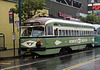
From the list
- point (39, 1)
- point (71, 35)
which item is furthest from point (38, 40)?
point (39, 1)

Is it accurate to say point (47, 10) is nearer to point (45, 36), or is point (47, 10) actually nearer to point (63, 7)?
point (63, 7)

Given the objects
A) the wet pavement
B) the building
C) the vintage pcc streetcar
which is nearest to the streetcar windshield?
the vintage pcc streetcar

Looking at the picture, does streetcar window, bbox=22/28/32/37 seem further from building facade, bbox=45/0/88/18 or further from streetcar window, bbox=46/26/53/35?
building facade, bbox=45/0/88/18

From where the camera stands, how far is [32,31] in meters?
14.5

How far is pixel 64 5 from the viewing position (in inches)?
1364

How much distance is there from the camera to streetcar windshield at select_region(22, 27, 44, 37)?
14.1 m

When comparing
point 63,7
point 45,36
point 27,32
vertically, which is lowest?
point 45,36

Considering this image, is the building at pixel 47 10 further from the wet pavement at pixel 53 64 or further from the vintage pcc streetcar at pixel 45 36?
the wet pavement at pixel 53 64

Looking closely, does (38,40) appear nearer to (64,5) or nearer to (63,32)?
(63,32)

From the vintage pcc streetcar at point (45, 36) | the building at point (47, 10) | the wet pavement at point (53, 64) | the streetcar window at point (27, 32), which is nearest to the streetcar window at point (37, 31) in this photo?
the vintage pcc streetcar at point (45, 36)

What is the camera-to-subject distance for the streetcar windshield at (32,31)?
46.3 feet

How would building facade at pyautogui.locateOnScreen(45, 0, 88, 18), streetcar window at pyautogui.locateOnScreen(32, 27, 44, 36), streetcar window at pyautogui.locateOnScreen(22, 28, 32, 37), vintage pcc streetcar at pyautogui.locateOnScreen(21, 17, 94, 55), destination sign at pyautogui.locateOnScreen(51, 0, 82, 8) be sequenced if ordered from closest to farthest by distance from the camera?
vintage pcc streetcar at pyautogui.locateOnScreen(21, 17, 94, 55), streetcar window at pyautogui.locateOnScreen(32, 27, 44, 36), streetcar window at pyautogui.locateOnScreen(22, 28, 32, 37), building facade at pyautogui.locateOnScreen(45, 0, 88, 18), destination sign at pyautogui.locateOnScreen(51, 0, 82, 8)

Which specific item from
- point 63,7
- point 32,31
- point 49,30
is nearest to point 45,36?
point 49,30

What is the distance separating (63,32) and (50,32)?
6.80 feet
